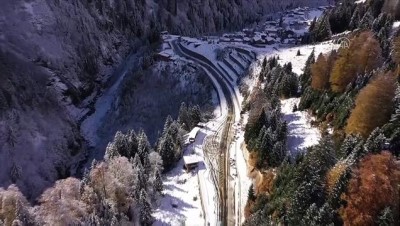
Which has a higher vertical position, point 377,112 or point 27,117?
point 377,112

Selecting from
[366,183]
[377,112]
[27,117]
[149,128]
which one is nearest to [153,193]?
[366,183]

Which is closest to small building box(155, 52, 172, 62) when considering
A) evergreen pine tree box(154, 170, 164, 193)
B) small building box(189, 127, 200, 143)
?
small building box(189, 127, 200, 143)

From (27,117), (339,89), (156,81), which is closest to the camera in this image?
(339,89)

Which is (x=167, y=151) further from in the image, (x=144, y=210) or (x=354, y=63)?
(x=354, y=63)

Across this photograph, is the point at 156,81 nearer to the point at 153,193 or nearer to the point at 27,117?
the point at 27,117

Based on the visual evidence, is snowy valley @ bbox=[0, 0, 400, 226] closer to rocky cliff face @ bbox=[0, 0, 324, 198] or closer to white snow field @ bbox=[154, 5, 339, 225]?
white snow field @ bbox=[154, 5, 339, 225]

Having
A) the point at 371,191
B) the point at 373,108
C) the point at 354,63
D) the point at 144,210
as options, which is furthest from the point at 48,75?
the point at 371,191

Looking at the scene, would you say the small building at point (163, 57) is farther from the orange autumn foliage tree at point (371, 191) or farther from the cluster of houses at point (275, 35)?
the orange autumn foliage tree at point (371, 191)
